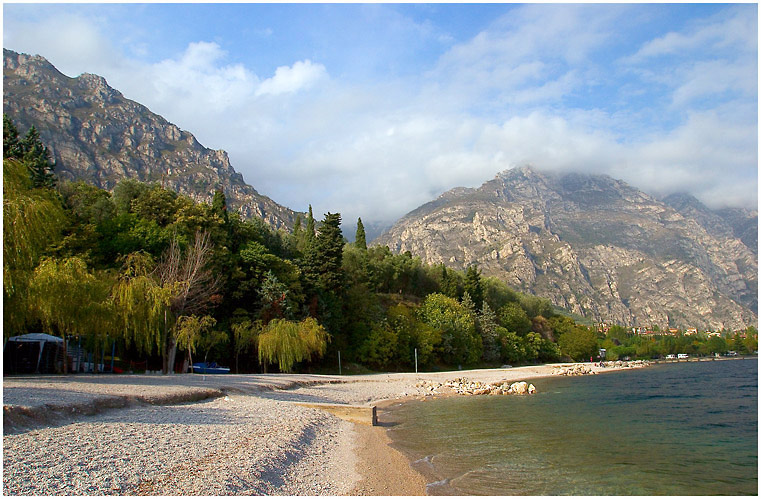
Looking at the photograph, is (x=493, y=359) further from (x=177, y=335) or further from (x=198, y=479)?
(x=198, y=479)

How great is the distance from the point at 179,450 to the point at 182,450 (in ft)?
0.24

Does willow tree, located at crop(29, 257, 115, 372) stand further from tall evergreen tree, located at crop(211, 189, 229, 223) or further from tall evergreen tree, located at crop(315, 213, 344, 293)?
tall evergreen tree, located at crop(315, 213, 344, 293)

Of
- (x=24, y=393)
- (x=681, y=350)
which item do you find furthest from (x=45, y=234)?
(x=681, y=350)

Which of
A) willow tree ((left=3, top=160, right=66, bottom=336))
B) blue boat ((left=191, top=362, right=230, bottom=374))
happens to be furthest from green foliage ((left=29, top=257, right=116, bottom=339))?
blue boat ((left=191, top=362, right=230, bottom=374))

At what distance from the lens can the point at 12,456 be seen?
8992 millimetres

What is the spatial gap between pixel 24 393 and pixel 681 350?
631 feet

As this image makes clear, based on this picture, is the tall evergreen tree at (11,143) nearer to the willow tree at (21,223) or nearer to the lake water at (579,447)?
the willow tree at (21,223)

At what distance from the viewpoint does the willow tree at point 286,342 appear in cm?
4391

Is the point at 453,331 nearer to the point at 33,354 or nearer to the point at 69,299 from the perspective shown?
the point at 33,354

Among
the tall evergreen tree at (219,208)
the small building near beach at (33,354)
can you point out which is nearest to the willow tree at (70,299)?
the small building near beach at (33,354)

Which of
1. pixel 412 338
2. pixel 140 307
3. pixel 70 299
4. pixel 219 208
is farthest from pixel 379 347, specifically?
pixel 70 299

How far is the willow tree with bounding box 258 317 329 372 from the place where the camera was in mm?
43906

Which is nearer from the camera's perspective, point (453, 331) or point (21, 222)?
point (21, 222)

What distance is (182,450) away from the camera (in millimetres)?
11328
